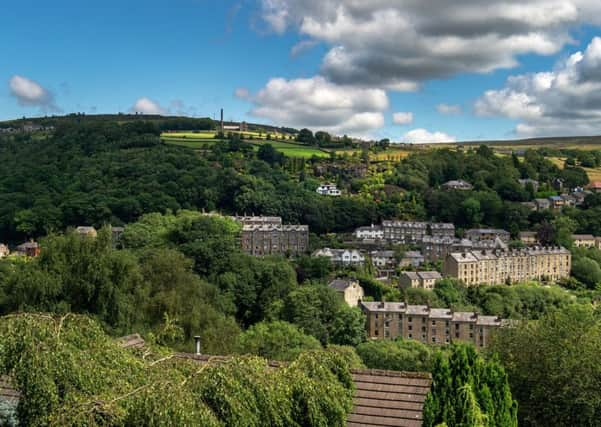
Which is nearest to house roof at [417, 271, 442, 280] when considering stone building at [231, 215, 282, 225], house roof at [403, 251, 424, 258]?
house roof at [403, 251, 424, 258]

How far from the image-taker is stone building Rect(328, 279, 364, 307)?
51.6m

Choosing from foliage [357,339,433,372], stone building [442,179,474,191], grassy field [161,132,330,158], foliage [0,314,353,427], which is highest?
grassy field [161,132,330,158]

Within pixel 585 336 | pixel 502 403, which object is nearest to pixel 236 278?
pixel 585 336

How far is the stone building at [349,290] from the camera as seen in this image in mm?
51625

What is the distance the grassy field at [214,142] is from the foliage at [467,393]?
99219 millimetres

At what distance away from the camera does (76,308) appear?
64.4ft

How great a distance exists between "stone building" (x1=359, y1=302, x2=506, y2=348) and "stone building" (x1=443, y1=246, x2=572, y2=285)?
53.1 feet

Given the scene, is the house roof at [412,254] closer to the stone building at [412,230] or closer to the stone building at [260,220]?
the stone building at [412,230]

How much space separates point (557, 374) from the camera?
14180 millimetres

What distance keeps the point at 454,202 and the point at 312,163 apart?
29.4 meters

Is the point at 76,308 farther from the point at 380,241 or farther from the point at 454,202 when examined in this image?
the point at 454,202

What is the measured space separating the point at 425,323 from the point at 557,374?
33450 mm

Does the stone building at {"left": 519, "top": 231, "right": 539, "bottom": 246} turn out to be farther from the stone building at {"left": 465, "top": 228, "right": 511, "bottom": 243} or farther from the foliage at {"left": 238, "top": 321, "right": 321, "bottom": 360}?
the foliage at {"left": 238, "top": 321, "right": 321, "bottom": 360}

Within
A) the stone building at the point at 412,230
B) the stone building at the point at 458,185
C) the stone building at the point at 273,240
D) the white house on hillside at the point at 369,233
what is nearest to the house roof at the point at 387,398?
the stone building at the point at 273,240
